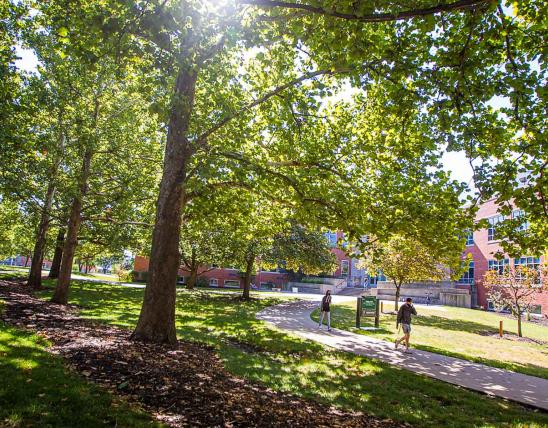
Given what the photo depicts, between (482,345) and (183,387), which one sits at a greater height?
(183,387)

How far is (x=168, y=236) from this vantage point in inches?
365

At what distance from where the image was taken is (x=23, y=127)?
12.9 metres

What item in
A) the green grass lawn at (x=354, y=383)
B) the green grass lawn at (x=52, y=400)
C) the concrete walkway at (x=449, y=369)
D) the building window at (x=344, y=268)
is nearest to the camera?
the green grass lawn at (x=52, y=400)

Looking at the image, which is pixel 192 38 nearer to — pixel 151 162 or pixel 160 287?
pixel 160 287

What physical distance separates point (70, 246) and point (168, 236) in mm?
8716

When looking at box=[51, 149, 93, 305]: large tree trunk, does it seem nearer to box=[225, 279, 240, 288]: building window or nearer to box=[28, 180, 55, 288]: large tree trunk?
box=[28, 180, 55, 288]: large tree trunk

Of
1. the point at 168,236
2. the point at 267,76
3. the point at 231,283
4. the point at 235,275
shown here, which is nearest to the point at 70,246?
the point at 168,236

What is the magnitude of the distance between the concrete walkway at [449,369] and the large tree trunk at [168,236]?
6.00m

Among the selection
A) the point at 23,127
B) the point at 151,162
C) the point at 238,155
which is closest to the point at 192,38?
the point at 238,155

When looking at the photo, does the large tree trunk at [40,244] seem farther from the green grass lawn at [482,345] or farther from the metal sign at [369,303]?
the metal sign at [369,303]

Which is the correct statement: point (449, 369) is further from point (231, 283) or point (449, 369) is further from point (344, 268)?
point (344, 268)

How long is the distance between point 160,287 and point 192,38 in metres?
5.81

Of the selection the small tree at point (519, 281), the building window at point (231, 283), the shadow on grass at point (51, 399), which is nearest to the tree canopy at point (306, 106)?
the shadow on grass at point (51, 399)

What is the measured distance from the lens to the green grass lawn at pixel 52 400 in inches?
169
